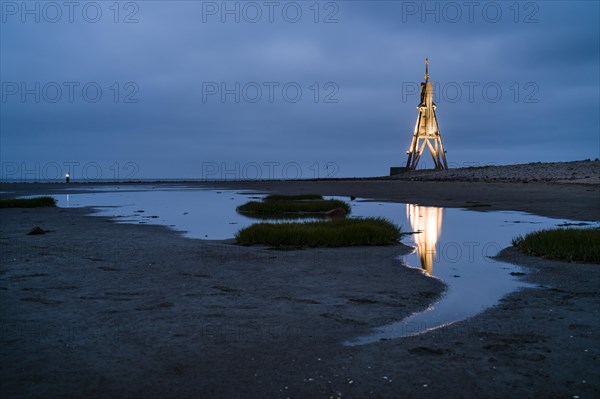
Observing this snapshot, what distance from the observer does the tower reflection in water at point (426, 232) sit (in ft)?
39.7

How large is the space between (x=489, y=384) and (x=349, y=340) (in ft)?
5.70

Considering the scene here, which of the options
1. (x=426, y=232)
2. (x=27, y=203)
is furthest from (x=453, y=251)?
(x=27, y=203)

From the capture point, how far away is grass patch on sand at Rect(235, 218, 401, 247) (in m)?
14.1

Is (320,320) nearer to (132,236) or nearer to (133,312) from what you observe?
(133,312)

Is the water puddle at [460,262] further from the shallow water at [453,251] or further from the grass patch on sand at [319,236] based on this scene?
the grass patch on sand at [319,236]

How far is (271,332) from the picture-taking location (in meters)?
6.13

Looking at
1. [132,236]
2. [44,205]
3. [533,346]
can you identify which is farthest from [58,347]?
[44,205]

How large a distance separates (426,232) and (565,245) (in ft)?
19.4

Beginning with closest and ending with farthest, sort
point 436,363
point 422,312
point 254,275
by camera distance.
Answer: point 436,363, point 422,312, point 254,275

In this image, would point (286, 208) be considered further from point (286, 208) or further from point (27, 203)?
point (27, 203)

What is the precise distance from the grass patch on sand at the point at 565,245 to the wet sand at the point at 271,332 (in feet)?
1.77

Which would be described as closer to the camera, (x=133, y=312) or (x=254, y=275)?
(x=133, y=312)

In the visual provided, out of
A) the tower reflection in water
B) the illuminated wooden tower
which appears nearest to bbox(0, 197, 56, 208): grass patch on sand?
the tower reflection in water

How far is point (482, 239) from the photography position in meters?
15.2
